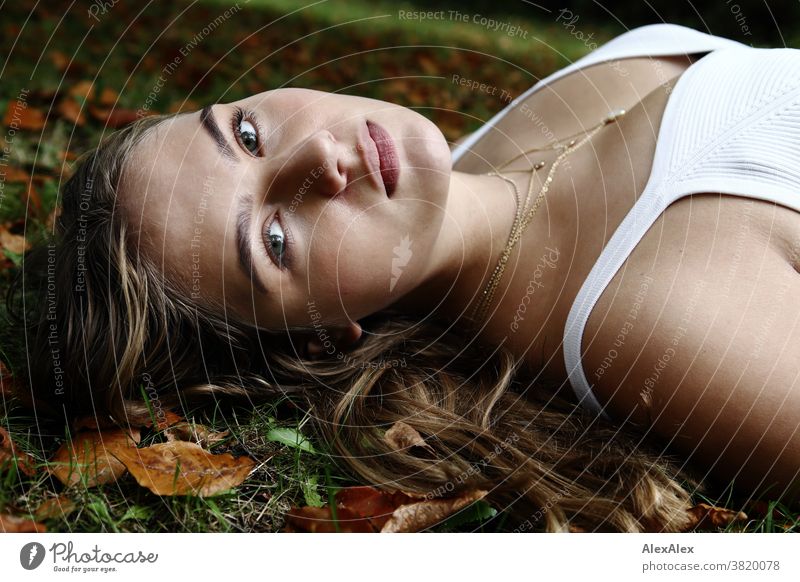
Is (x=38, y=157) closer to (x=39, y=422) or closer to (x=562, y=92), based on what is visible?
(x=39, y=422)

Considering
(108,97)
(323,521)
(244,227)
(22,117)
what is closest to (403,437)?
(323,521)

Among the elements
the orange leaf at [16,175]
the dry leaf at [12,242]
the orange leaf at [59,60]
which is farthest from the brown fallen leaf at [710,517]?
the orange leaf at [59,60]

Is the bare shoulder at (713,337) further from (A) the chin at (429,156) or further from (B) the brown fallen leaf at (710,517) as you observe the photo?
(A) the chin at (429,156)

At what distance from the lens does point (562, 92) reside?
2.07m

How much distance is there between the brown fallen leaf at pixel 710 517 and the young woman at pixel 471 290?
4 cm

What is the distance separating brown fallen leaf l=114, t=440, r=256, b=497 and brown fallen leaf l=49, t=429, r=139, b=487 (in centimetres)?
2

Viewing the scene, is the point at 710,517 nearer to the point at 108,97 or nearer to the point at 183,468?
the point at 183,468

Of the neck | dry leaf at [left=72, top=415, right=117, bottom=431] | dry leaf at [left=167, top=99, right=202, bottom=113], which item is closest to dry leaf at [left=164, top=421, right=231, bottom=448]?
dry leaf at [left=72, top=415, right=117, bottom=431]

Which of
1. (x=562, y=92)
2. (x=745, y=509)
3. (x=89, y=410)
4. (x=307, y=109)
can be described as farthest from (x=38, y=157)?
(x=745, y=509)

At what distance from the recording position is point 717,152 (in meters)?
1.50

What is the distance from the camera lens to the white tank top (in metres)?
1.44

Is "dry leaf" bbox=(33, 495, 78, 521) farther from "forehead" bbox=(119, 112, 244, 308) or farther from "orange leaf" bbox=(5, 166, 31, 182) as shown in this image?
"orange leaf" bbox=(5, 166, 31, 182)

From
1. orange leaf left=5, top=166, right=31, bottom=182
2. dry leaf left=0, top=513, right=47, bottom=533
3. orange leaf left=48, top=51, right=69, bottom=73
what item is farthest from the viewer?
orange leaf left=48, top=51, right=69, bottom=73

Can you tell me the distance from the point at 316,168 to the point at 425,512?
2.20 feet
